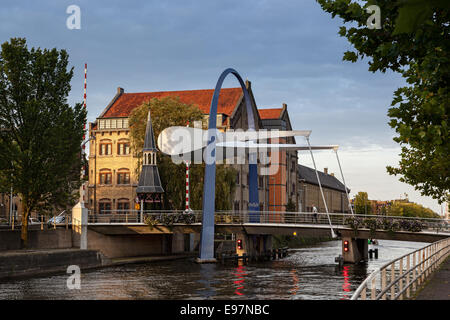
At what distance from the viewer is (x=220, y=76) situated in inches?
1622

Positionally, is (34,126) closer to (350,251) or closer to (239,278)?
(239,278)

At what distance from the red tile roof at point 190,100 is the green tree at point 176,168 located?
1639 cm

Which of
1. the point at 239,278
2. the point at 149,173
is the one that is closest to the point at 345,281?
the point at 239,278

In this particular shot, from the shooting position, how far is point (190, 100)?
68.2m

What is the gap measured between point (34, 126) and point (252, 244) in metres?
20.6

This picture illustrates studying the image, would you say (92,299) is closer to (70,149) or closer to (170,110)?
(70,149)

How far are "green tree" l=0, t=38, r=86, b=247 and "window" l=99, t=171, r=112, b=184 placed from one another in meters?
24.5

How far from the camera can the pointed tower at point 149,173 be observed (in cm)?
4472

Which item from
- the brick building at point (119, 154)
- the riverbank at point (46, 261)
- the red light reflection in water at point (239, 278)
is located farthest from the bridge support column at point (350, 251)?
the brick building at point (119, 154)

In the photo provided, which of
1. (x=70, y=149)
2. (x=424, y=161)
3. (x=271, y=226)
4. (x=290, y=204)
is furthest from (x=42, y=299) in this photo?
(x=290, y=204)

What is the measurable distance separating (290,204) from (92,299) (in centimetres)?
5482

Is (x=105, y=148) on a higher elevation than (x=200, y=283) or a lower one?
higher

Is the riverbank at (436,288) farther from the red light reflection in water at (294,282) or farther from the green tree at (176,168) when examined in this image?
the green tree at (176,168)

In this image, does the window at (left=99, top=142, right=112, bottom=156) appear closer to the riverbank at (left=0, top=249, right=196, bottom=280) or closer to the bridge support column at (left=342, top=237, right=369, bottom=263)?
the riverbank at (left=0, top=249, right=196, bottom=280)
